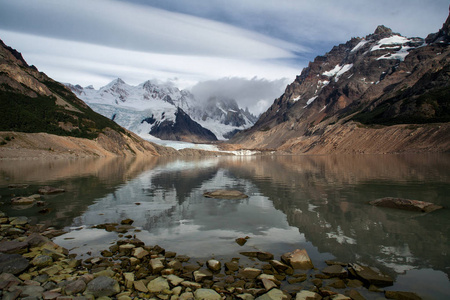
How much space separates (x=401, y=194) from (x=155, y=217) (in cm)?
2056

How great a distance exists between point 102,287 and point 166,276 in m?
1.94

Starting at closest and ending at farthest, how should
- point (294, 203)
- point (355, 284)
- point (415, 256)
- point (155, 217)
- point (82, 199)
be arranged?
point (355, 284) → point (415, 256) → point (155, 217) → point (294, 203) → point (82, 199)

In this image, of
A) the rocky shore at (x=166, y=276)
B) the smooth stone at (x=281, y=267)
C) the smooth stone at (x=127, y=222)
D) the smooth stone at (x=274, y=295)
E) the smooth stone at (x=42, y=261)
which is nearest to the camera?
the smooth stone at (x=274, y=295)

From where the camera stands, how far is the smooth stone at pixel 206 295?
28.3ft

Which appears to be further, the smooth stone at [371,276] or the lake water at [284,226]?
the lake water at [284,226]

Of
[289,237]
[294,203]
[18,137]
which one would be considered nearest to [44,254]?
[289,237]

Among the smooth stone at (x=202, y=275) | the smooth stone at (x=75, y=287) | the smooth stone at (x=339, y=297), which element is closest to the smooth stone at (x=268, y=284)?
the smooth stone at (x=339, y=297)

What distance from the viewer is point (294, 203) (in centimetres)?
2350

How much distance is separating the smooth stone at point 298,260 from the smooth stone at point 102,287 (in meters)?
5.90

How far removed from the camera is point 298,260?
11.0 meters

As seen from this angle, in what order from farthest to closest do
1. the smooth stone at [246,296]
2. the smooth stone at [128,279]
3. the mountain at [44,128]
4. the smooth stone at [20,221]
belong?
the mountain at [44,128] → the smooth stone at [20,221] → the smooth stone at [128,279] → the smooth stone at [246,296]

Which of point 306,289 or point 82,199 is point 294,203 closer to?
point 306,289

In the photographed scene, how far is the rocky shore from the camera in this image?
8.77 meters

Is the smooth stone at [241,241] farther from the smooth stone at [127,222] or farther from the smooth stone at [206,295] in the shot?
the smooth stone at [127,222]
